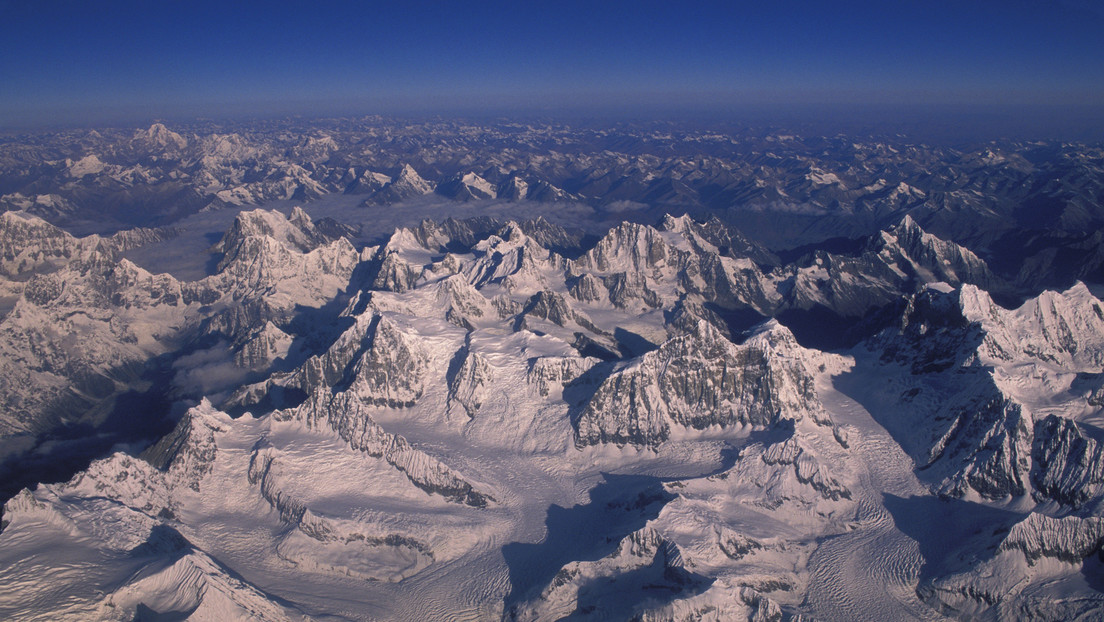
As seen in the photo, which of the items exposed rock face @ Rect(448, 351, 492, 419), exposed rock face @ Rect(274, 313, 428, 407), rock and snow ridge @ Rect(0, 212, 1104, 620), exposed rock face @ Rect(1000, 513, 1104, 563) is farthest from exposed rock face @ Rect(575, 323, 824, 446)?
exposed rock face @ Rect(274, 313, 428, 407)

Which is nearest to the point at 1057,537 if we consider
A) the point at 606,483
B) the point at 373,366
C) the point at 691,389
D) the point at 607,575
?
the point at 691,389

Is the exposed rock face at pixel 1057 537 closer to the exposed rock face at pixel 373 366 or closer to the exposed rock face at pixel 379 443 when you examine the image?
the exposed rock face at pixel 379 443

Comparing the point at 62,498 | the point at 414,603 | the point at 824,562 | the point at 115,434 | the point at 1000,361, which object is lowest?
the point at 115,434

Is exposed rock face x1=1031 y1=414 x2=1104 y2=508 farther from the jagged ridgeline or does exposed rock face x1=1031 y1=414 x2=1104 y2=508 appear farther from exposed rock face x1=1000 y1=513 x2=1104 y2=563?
exposed rock face x1=1000 y1=513 x2=1104 y2=563

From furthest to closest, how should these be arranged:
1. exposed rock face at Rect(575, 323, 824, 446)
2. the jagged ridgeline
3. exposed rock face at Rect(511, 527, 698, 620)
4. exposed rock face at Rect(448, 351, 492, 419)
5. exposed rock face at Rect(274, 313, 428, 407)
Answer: exposed rock face at Rect(274, 313, 428, 407) < exposed rock face at Rect(448, 351, 492, 419) < exposed rock face at Rect(575, 323, 824, 446) < exposed rock face at Rect(511, 527, 698, 620) < the jagged ridgeline

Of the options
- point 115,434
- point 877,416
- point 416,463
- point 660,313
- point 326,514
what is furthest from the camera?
point 660,313

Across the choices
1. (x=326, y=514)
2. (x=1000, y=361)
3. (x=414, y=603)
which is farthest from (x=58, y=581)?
(x=1000, y=361)

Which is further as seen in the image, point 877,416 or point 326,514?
point 877,416

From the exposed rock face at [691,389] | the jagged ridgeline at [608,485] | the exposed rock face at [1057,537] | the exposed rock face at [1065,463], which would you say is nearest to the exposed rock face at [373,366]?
the jagged ridgeline at [608,485]

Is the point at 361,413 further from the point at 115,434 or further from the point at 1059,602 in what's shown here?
the point at 1059,602
